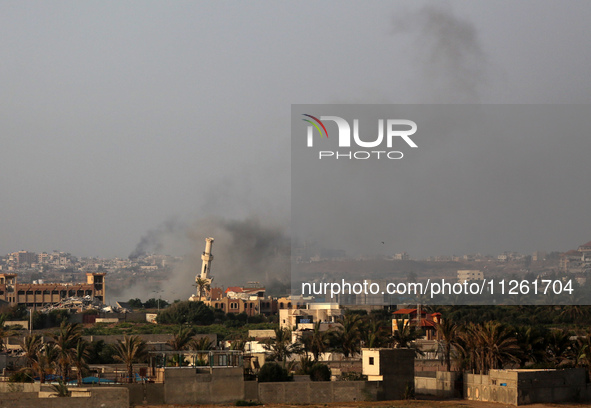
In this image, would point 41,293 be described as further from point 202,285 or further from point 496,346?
point 496,346

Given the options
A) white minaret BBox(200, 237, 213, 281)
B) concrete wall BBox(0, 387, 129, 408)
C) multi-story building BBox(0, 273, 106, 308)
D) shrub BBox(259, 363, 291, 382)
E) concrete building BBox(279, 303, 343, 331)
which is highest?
white minaret BBox(200, 237, 213, 281)

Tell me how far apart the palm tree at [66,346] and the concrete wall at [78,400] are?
9.51m

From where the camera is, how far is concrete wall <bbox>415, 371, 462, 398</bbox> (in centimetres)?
5444

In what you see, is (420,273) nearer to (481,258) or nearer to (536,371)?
(481,258)

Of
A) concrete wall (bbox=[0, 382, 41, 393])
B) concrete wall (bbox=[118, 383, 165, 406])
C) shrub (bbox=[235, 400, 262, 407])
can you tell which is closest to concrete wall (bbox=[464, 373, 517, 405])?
shrub (bbox=[235, 400, 262, 407])

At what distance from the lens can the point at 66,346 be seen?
60.6 meters

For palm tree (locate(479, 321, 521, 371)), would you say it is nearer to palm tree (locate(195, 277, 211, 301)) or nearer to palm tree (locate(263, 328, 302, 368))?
palm tree (locate(263, 328, 302, 368))

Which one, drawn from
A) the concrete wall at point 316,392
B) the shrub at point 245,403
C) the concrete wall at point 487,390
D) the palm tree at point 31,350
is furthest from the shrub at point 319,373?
the palm tree at point 31,350

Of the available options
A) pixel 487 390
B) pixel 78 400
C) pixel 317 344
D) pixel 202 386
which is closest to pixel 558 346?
pixel 487 390

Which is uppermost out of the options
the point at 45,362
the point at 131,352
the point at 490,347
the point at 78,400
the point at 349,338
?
the point at 349,338

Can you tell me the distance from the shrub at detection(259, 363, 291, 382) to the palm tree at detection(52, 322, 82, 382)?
1145 cm

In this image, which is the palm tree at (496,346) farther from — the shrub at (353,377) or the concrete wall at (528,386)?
the shrub at (353,377)

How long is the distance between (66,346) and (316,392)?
18.9 metres

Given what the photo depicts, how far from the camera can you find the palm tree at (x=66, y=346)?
5603 cm
